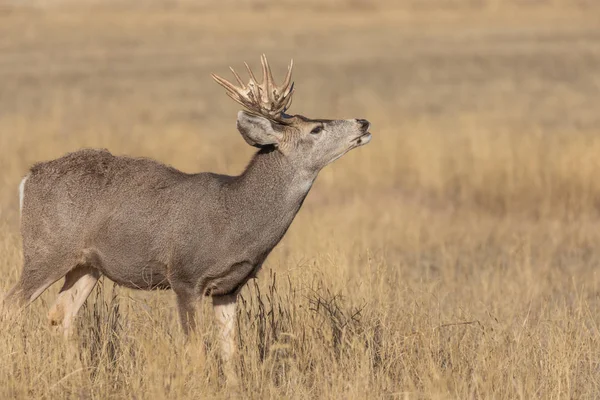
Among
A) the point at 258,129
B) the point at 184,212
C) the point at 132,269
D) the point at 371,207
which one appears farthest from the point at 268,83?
the point at 371,207

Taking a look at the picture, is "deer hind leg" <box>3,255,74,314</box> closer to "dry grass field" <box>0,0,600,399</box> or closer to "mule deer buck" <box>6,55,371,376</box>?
"mule deer buck" <box>6,55,371,376</box>

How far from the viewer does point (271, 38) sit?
39.2 metres

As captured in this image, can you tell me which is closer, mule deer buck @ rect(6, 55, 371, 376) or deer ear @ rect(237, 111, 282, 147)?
mule deer buck @ rect(6, 55, 371, 376)

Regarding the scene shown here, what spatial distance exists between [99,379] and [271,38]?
107 ft

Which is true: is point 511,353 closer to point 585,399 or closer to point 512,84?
point 585,399

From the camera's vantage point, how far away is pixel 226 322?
791 centimetres

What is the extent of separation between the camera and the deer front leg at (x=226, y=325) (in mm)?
7742

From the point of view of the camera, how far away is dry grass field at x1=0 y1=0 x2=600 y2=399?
764cm

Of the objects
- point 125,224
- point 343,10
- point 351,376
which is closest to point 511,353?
point 351,376

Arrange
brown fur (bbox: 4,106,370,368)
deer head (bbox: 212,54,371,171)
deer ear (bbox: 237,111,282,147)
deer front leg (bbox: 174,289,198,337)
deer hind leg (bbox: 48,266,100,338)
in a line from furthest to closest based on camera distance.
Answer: deer hind leg (bbox: 48,266,100,338) < deer head (bbox: 212,54,371,171) < deer ear (bbox: 237,111,282,147) < brown fur (bbox: 4,106,370,368) < deer front leg (bbox: 174,289,198,337)

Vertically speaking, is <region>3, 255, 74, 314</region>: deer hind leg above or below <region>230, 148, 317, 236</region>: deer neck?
below

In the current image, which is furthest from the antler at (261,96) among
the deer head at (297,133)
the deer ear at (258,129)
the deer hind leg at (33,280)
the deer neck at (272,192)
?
the deer hind leg at (33,280)


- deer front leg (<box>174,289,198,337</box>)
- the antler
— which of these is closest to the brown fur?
deer front leg (<box>174,289,198,337</box>)

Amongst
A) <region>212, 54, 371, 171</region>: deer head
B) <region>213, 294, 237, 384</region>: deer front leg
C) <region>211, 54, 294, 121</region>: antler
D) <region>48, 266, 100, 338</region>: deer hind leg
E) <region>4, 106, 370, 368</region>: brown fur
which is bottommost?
<region>213, 294, 237, 384</region>: deer front leg
